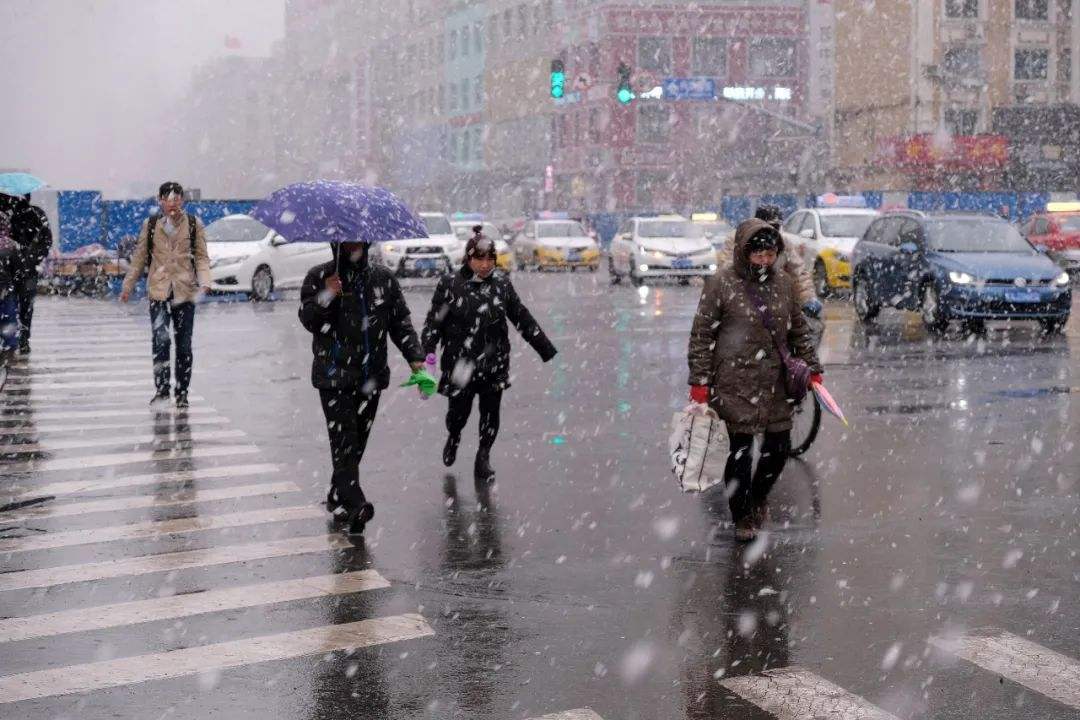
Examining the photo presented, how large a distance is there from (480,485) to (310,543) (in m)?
1.89

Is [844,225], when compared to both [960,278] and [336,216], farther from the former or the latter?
[336,216]

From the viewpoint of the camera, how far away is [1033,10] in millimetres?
61500

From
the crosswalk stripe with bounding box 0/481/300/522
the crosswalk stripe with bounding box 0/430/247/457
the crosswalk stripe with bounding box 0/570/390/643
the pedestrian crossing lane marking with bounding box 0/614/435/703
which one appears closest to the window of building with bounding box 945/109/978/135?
the crosswalk stripe with bounding box 0/430/247/457

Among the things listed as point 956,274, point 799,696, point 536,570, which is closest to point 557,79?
point 956,274

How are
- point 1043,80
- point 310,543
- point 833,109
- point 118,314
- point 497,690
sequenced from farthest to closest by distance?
1. point 833,109
2. point 1043,80
3. point 118,314
4. point 310,543
5. point 497,690

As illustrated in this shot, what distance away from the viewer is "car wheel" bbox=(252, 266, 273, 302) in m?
29.2

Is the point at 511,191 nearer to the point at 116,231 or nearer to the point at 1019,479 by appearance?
the point at 116,231

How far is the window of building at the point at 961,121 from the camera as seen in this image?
199 feet

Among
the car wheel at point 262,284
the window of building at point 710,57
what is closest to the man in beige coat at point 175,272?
the car wheel at point 262,284

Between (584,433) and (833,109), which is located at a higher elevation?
(833,109)

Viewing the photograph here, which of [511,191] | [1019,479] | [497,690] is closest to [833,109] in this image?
[511,191]

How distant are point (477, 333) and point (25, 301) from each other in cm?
1005

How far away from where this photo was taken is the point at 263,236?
29.8 m

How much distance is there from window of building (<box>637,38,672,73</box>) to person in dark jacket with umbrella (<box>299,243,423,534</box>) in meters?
68.7
